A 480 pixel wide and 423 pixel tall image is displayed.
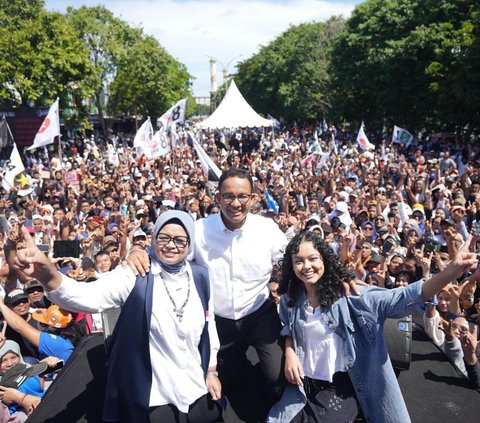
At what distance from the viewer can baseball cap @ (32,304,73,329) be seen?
4309mm

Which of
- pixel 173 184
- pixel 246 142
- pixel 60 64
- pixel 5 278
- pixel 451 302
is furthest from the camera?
pixel 246 142

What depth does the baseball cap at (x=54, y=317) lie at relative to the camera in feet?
14.1

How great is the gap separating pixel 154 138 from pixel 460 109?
16736 millimetres

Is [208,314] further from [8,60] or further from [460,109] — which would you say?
[8,60]

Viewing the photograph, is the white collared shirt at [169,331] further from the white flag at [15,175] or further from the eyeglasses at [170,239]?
the white flag at [15,175]

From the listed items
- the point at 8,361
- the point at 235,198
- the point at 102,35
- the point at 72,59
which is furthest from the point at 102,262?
the point at 102,35

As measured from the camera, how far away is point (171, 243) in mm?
2557

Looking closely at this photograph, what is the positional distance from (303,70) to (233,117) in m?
24.9

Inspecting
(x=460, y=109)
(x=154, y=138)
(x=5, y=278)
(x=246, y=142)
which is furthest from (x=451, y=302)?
(x=246, y=142)

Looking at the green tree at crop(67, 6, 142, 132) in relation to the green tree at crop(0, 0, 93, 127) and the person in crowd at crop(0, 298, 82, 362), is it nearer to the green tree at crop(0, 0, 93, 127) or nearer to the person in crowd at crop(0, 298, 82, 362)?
the green tree at crop(0, 0, 93, 127)

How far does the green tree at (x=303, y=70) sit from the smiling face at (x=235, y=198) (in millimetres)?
41182

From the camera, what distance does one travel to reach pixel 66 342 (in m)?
4.18

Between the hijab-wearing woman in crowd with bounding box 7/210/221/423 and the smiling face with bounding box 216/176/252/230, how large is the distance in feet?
1.68

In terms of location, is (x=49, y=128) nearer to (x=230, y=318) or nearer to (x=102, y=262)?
(x=102, y=262)
